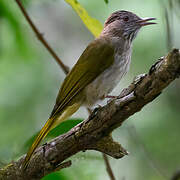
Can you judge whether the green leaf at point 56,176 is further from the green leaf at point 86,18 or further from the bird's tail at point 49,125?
the green leaf at point 86,18

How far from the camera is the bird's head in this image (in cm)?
493

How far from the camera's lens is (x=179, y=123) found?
6629 millimetres

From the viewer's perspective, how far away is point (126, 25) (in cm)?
502

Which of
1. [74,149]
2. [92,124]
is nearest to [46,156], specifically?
[74,149]

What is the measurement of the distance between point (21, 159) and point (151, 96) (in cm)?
132

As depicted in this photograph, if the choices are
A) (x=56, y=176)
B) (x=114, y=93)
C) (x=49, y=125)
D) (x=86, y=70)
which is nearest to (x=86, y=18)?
(x=86, y=70)

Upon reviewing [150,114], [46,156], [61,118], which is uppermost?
[150,114]

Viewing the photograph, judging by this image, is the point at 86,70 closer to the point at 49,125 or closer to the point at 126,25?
the point at 49,125

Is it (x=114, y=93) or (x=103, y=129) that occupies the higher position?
(x=114, y=93)

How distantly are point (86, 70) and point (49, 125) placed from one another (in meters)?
0.74

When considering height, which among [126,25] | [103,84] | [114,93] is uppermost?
[114,93]

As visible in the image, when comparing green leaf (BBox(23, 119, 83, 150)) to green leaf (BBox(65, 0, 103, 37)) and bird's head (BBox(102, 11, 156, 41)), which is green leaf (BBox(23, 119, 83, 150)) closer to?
green leaf (BBox(65, 0, 103, 37))

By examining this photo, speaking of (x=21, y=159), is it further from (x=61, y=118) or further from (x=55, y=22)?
(x=55, y=22)

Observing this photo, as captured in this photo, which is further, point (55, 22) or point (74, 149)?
point (55, 22)
